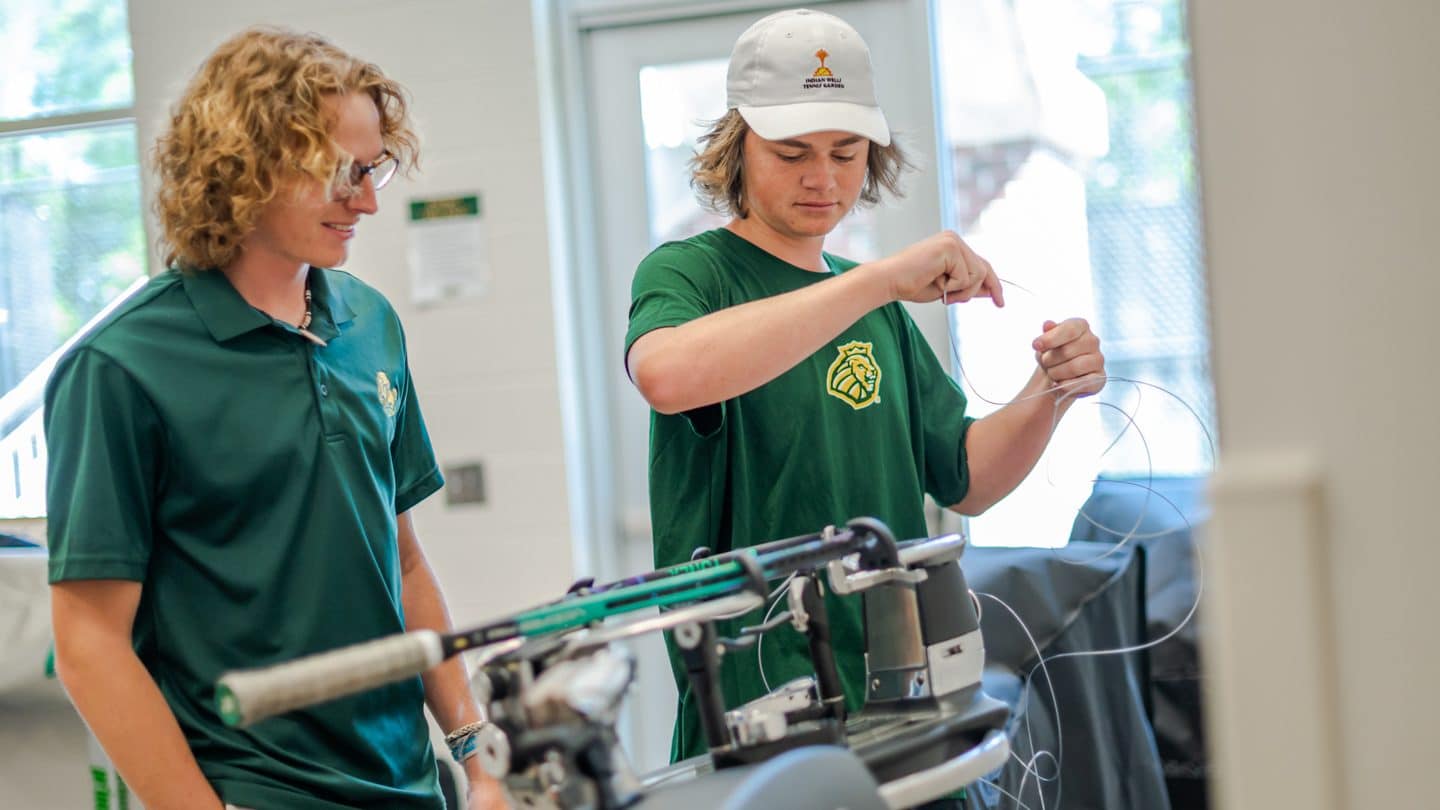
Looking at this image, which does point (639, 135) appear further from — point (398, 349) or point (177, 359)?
point (177, 359)

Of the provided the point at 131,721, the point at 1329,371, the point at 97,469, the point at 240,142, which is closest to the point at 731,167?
the point at 240,142

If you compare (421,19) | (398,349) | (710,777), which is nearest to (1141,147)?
(421,19)

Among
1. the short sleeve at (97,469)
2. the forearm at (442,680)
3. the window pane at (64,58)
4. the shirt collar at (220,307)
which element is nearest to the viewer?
the short sleeve at (97,469)

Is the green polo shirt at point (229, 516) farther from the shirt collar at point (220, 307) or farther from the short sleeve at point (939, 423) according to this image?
the short sleeve at point (939, 423)

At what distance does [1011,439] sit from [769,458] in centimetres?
34

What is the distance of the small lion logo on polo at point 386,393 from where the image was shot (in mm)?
1488

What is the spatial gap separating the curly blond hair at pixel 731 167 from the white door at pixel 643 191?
4.94 ft

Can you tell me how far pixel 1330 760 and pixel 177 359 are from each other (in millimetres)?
1100

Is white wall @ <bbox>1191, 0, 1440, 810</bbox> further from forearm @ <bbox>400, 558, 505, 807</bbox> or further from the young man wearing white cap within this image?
forearm @ <bbox>400, 558, 505, 807</bbox>

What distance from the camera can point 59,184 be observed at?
369 centimetres

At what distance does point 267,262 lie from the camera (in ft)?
4.57

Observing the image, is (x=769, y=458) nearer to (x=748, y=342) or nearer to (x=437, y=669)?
(x=748, y=342)

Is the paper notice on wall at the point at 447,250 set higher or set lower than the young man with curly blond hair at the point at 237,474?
higher

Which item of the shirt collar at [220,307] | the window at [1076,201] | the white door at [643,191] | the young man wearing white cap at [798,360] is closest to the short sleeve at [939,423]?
the young man wearing white cap at [798,360]
